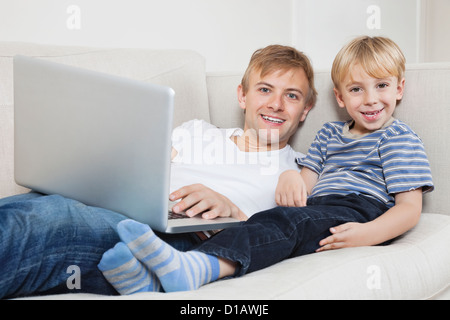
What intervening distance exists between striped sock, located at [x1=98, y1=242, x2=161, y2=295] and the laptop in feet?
0.25

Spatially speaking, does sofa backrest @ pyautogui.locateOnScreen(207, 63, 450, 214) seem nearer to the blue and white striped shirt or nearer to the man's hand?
the blue and white striped shirt

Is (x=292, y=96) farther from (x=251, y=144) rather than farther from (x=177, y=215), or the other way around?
(x=177, y=215)

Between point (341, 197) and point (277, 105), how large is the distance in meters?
0.35

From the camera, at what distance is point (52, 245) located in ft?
2.63

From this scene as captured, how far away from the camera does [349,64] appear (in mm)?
1312

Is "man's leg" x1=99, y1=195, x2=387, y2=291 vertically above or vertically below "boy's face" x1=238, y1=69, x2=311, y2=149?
below

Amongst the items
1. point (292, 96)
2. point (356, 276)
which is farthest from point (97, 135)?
point (292, 96)

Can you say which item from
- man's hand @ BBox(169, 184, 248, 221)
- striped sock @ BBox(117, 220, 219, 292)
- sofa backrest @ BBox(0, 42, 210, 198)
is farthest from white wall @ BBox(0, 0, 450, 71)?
striped sock @ BBox(117, 220, 219, 292)

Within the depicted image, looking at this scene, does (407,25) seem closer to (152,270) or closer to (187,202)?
(187,202)

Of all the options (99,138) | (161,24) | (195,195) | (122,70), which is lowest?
(195,195)

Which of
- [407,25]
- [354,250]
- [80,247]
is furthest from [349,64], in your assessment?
[407,25]

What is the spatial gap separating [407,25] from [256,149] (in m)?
2.59

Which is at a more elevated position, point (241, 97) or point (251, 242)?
point (241, 97)

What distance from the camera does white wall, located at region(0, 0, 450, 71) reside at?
6.31ft
